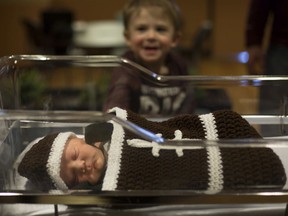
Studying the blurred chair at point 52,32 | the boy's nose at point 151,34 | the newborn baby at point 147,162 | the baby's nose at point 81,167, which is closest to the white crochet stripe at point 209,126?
the newborn baby at point 147,162

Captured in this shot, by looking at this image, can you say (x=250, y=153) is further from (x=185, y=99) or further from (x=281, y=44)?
(x=281, y=44)

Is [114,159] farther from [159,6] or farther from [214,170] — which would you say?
[159,6]

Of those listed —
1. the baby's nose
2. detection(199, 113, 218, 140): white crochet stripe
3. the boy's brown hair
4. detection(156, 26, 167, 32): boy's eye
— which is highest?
the boy's brown hair

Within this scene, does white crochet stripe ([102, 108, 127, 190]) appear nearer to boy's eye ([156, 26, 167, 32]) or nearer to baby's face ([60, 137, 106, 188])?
baby's face ([60, 137, 106, 188])

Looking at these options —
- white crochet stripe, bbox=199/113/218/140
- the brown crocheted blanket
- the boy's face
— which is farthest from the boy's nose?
the brown crocheted blanket

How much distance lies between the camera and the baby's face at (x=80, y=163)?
803 millimetres

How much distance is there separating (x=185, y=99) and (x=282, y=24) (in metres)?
0.50

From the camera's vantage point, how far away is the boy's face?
1.46 metres

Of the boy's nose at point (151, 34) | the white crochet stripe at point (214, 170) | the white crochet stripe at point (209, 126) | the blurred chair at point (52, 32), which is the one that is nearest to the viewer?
the white crochet stripe at point (214, 170)

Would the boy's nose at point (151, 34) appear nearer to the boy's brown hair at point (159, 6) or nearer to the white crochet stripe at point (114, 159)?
the boy's brown hair at point (159, 6)

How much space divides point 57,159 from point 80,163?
4 centimetres

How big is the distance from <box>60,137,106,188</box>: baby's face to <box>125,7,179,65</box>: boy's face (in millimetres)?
647

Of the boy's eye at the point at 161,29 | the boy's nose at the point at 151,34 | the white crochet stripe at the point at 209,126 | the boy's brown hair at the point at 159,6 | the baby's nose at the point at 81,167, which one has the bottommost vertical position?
the baby's nose at the point at 81,167

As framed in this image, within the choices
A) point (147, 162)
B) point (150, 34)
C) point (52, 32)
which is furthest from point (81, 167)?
point (52, 32)
